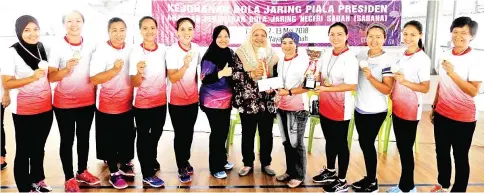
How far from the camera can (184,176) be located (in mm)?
3406

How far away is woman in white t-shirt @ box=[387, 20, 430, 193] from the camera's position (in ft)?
8.98

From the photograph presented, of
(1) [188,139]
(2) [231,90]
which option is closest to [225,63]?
(2) [231,90]

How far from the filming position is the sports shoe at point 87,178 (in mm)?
3301

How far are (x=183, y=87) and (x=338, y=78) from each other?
46.1 inches

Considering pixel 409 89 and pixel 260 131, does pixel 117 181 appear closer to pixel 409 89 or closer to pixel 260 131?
pixel 260 131

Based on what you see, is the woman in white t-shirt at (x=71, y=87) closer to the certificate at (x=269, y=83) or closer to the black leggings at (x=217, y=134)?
the black leggings at (x=217, y=134)

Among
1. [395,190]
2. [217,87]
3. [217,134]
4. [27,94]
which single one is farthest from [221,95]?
[395,190]

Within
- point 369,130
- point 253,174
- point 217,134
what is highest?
point 369,130

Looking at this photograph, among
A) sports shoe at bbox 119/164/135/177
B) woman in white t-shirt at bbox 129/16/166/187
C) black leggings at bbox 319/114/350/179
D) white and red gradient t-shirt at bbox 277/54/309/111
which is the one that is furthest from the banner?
black leggings at bbox 319/114/350/179

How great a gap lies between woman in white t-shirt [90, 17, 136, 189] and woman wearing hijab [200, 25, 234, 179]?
23.0 inches

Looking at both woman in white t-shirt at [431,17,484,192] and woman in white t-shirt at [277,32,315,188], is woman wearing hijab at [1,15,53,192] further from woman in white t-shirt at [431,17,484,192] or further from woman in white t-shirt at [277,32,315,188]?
woman in white t-shirt at [431,17,484,192]

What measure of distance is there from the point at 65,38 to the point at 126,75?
0.49 meters

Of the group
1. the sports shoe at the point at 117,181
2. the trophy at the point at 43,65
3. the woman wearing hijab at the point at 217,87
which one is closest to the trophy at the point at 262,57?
the woman wearing hijab at the point at 217,87

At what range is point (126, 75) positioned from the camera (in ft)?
10.3
